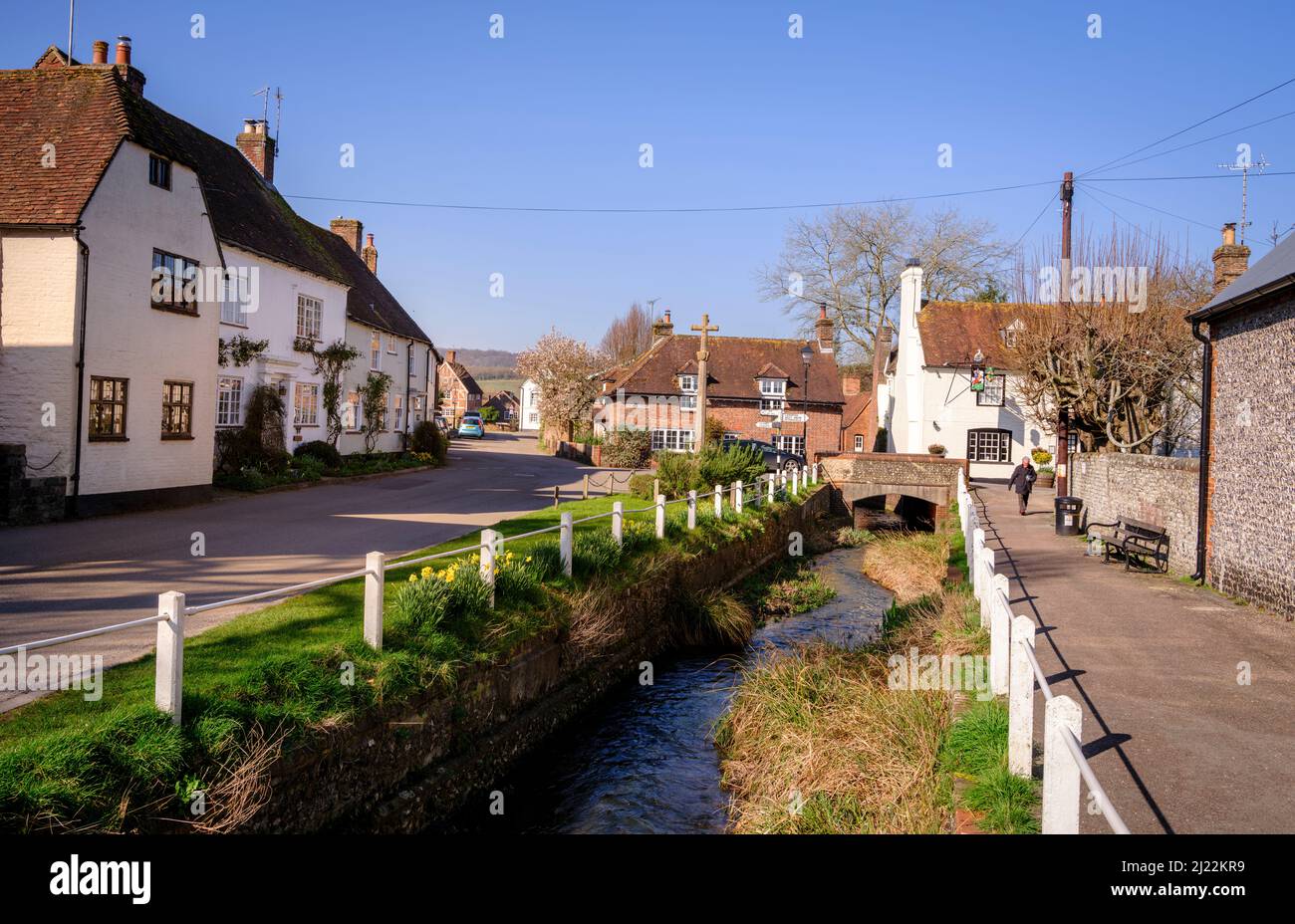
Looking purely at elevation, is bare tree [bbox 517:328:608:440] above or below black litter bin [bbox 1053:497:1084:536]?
above

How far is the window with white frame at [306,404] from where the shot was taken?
29.0 m

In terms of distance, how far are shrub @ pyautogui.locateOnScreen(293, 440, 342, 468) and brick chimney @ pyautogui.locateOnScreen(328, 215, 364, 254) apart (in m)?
15.5

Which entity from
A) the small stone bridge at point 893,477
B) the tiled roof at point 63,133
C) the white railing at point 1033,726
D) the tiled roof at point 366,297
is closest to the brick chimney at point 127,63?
the tiled roof at point 63,133

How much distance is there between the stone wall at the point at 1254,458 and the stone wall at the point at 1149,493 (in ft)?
4.40

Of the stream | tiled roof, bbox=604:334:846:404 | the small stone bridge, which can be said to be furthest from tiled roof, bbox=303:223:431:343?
the stream

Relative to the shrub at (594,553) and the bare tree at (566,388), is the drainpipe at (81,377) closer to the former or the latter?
the shrub at (594,553)

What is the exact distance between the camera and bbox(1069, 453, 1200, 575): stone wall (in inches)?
628

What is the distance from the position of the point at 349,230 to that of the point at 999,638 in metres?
38.5

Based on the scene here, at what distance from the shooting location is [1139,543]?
16891 millimetres

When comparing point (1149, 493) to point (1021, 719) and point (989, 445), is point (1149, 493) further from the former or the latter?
point (989, 445)

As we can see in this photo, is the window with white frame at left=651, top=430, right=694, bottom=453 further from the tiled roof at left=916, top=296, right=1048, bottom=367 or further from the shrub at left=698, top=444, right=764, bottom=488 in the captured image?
the shrub at left=698, top=444, right=764, bottom=488

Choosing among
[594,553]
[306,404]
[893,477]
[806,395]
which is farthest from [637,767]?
[806,395]
